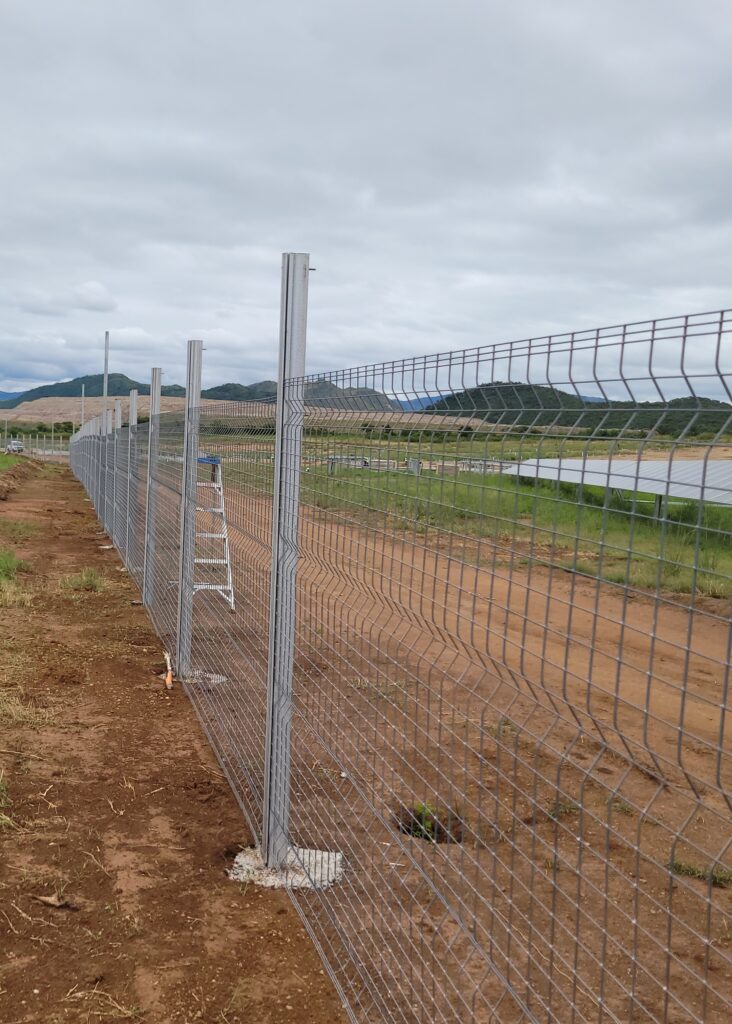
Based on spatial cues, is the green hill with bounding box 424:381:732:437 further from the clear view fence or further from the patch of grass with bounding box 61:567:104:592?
the patch of grass with bounding box 61:567:104:592

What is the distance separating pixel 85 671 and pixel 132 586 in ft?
14.1

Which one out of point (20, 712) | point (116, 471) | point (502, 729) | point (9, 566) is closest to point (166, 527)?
point (20, 712)

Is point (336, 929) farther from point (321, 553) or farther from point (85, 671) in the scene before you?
point (85, 671)

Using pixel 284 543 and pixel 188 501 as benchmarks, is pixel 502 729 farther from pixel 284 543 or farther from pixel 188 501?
pixel 188 501

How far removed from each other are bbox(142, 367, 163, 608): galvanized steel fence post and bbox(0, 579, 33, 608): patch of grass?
1266 millimetres

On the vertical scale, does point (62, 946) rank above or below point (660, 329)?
below

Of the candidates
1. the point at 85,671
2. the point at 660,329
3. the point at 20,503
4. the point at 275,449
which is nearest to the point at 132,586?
the point at 85,671

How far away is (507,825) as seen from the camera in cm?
504

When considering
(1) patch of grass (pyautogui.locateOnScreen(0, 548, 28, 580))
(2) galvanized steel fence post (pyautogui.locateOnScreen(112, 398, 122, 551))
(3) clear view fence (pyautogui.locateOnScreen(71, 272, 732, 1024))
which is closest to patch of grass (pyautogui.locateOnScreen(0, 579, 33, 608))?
(1) patch of grass (pyautogui.locateOnScreen(0, 548, 28, 580))

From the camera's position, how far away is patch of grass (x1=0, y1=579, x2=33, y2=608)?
10172mm

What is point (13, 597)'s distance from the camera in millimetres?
10328

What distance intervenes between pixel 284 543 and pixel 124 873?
1.73 m

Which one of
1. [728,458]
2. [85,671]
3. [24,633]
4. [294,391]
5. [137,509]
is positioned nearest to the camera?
[728,458]

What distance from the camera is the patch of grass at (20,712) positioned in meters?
6.34
